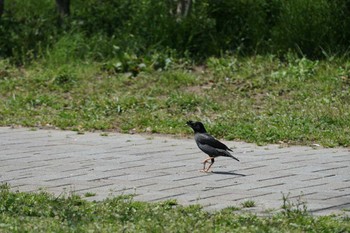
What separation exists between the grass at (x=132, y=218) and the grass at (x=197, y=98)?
13.1ft

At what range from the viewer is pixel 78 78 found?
15.7m

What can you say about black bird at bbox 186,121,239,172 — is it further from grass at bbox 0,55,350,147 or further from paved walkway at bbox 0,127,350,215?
grass at bbox 0,55,350,147

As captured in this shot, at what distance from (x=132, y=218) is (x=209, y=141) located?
2.66m

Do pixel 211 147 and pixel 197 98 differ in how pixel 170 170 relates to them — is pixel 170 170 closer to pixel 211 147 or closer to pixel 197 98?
pixel 211 147

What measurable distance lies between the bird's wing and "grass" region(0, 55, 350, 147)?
1.74 m

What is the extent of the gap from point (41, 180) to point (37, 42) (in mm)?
8261

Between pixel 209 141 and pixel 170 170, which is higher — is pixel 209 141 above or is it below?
above

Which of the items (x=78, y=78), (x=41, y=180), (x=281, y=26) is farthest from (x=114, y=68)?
(x=41, y=180)

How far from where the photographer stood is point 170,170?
991cm

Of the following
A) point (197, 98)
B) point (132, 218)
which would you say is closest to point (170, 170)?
point (132, 218)

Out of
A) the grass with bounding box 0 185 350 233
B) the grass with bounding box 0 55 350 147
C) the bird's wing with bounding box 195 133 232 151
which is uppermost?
the grass with bounding box 0 185 350 233

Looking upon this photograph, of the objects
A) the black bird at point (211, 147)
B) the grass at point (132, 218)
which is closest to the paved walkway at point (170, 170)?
the black bird at point (211, 147)

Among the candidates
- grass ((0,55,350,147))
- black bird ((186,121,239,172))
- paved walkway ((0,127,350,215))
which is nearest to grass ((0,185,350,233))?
paved walkway ((0,127,350,215))

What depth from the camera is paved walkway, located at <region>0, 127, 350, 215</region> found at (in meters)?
8.54
